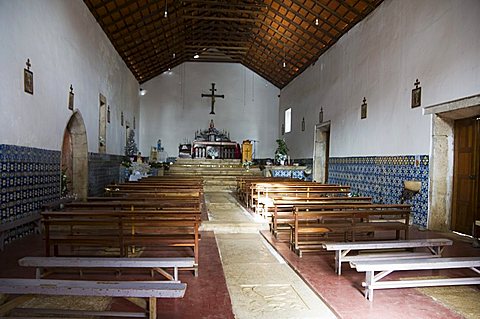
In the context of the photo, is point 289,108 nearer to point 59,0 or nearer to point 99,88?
point 99,88

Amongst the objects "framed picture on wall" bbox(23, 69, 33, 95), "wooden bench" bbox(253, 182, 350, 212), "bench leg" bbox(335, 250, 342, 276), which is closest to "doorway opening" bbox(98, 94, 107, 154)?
"framed picture on wall" bbox(23, 69, 33, 95)

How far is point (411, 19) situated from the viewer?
7.78 meters

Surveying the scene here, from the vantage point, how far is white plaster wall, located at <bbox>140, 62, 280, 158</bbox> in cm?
1962

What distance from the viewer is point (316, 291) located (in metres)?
3.47

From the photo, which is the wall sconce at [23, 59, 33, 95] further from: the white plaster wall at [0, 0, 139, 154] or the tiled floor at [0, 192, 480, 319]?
the tiled floor at [0, 192, 480, 319]

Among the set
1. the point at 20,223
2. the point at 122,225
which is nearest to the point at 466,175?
the point at 122,225

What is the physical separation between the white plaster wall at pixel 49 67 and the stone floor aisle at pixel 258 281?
345 centimetres

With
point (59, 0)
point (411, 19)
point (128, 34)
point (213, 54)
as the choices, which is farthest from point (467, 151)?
point (213, 54)

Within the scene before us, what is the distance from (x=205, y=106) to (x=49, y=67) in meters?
13.4

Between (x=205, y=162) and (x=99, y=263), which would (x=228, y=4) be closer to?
(x=205, y=162)

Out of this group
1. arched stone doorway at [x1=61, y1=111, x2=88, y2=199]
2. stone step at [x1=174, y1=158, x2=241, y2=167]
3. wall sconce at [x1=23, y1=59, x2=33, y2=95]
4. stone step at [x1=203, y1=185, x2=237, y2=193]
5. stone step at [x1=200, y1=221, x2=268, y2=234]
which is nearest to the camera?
wall sconce at [x1=23, y1=59, x2=33, y2=95]

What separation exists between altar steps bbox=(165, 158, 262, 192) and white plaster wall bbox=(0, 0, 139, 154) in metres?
4.56

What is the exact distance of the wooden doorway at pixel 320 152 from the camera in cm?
1373

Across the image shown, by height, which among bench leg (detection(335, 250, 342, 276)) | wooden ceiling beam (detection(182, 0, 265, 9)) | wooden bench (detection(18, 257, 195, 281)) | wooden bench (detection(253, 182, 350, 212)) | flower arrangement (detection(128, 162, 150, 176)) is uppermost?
wooden ceiling beam (detection(182, 0, 265, 9))
